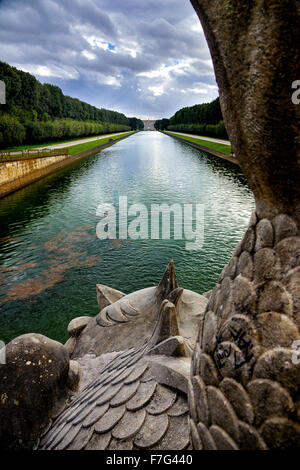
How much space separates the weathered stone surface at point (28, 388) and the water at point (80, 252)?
11.8ft

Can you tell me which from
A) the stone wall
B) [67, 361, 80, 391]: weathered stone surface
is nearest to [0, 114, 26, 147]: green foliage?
the stone wall

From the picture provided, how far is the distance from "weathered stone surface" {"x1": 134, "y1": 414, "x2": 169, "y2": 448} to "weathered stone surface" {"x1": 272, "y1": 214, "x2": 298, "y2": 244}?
123cm

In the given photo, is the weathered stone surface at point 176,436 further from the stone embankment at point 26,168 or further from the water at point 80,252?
the stone embankment at point 26,168

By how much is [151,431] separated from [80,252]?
26.0 feet

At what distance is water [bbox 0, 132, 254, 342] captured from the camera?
6750 millimetres

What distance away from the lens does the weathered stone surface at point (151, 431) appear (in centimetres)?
155

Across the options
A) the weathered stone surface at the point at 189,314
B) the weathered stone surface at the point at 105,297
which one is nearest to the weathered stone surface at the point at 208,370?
the weathered stone surface at the point at 189,314

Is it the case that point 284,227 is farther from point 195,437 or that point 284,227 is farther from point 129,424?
point 129,424

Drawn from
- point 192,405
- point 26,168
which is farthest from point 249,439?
point 26,168

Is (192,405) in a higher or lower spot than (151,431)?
higher

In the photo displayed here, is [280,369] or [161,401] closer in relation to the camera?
[280,369]

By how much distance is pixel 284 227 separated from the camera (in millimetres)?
1091

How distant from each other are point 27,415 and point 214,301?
1.81 m

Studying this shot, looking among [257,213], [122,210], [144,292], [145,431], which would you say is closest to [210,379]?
[145,431]
